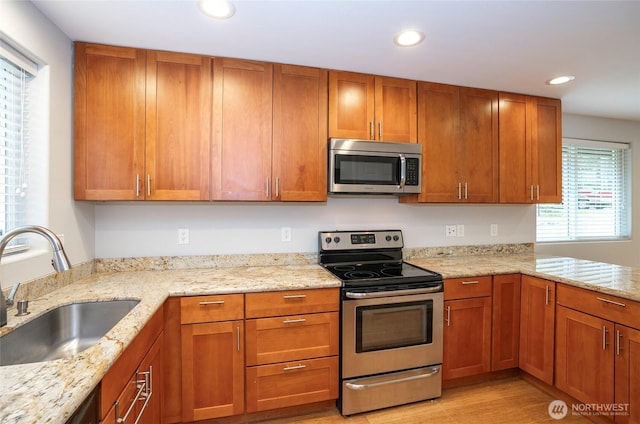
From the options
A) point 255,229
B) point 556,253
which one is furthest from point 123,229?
point 556,253

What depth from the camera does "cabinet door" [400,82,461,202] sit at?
8.01ft

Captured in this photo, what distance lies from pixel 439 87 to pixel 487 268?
145 cm

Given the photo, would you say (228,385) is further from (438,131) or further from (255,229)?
(438,131)

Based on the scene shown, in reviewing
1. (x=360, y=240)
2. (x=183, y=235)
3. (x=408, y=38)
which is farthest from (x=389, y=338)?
(x=408, y=38)

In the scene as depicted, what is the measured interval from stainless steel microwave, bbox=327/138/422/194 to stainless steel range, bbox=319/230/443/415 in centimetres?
61

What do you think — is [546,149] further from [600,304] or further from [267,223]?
[267,223]

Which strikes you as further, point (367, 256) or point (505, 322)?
point (367, 256)

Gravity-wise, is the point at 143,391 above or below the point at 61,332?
below

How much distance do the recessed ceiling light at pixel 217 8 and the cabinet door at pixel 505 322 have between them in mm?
2377

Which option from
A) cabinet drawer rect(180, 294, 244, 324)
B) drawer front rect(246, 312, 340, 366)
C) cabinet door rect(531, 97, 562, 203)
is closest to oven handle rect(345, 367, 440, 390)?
drawer front rect(246, 312, 340, 366)

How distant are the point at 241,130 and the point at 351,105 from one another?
82 centimetres

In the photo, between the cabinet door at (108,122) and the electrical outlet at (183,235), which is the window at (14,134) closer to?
the cabinet door at (108,122)

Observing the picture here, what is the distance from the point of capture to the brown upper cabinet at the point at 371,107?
2.26m

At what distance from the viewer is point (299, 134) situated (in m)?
2.18
